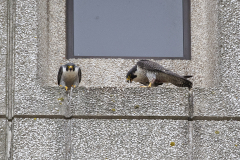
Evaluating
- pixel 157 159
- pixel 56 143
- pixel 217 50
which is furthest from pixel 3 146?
pixel 217 50

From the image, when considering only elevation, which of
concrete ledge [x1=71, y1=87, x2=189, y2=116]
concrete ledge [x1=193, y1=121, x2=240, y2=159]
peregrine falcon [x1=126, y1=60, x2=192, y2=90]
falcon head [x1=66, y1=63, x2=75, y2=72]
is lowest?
concrete ledge [x1=193, y1=121, x2=240, y2=159]

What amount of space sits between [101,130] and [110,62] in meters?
0.92

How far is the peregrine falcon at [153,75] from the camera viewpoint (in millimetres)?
2932

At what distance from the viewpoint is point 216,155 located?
2.81m

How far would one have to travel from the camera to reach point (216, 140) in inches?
111

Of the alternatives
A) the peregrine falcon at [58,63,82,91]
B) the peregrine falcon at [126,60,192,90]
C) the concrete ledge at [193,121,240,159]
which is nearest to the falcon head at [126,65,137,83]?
the peregrine falcon at [126,60,192,90]

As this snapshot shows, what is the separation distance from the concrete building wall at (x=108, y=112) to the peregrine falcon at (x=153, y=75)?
0.42 feet

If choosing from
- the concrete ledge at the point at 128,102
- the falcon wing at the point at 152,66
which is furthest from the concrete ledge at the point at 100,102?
the falcon wing at the point at 152,66

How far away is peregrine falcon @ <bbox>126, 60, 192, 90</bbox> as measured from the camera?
115 inches

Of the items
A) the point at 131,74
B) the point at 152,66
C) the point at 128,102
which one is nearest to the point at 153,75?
the point at 152,66

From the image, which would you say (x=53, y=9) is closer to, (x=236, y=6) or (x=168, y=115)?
(x=168, y=115)

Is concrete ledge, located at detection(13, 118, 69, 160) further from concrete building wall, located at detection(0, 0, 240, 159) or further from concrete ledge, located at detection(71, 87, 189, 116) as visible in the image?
concrete ledge, located at detection(71, 87, 189, 116)

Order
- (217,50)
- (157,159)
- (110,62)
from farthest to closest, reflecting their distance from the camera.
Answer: (110,62)
(217,50)
(157,159)

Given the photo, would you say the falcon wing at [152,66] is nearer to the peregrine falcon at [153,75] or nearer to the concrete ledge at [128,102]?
the peregrine falcon at [153,75]
